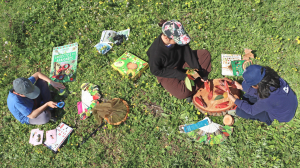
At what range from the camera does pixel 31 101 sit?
4.20m

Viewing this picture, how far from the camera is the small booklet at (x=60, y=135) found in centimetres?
414

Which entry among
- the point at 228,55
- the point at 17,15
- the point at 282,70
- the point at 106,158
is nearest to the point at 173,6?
the point at 228,55

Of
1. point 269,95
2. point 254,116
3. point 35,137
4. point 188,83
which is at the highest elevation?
point 269,95

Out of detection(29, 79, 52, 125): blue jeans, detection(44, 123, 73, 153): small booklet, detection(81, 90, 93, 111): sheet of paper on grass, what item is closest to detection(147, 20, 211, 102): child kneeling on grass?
detection(81, 90, 93, 111): sheet of paper on grass

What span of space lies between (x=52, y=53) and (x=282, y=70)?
6123mm

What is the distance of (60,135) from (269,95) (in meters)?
4.30

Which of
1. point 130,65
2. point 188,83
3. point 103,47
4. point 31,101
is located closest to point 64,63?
point 103,47

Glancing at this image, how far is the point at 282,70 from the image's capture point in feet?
13.4

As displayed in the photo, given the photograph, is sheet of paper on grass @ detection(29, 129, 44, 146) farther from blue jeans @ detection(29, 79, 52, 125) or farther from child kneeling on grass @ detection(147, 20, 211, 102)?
child kneeling on grass @ detection(147, 20, 211, 102)

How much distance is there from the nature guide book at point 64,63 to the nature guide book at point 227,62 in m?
3.87

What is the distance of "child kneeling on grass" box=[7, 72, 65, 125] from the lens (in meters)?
3.72

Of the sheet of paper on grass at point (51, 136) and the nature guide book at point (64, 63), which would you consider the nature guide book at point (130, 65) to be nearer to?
the nature guide book at point (64, 63)

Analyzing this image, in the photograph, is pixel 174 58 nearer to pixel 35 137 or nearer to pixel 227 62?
pixel 227 62

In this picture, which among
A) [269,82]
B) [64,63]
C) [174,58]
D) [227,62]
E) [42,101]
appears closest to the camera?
[269,82]
